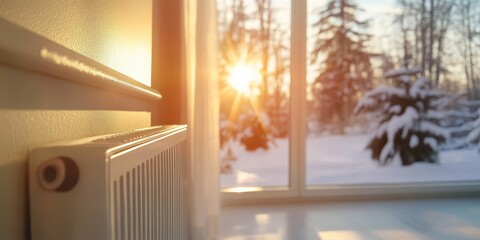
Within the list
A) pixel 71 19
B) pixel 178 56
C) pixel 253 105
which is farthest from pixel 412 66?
pixel 71 19

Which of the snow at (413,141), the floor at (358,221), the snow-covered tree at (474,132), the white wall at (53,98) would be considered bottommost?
the floor at (358,221)

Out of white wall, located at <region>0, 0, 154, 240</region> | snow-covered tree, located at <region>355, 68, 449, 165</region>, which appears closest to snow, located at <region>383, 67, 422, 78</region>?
snow-covered tree, located at <region>355, 68, 449, 165</region>

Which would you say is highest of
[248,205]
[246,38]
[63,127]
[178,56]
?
[246,38]

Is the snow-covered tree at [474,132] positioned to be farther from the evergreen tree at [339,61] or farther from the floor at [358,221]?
the evergreen tree at [339,61]

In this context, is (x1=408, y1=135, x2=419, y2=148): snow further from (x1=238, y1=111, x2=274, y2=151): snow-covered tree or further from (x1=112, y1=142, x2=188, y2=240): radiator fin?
(x1=112, y1=142, x2=188, y2=240): radiator fin

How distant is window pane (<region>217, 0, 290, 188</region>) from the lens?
2908 mm

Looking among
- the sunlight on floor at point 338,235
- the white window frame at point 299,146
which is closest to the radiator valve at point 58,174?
the sunlight on floor at point 338,235

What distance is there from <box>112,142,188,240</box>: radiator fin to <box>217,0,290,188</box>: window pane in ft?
5.01

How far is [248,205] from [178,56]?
120cm

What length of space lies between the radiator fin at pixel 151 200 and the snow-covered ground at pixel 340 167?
1.56 m

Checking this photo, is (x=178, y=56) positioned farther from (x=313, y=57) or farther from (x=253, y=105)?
(x=313, y=57)

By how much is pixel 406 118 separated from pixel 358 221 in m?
1.12

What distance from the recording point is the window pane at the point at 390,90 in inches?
118

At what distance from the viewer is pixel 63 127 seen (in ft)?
2.48
